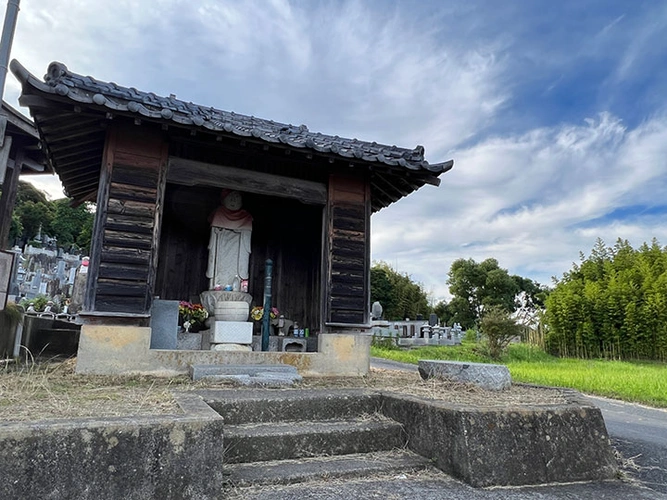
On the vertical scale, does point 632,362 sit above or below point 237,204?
below

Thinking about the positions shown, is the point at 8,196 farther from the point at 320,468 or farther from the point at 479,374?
the point at 479,374

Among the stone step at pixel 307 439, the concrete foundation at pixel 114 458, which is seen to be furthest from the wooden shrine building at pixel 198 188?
the concrete foundation at pixel 114 458

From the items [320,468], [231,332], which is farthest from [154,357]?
[320,468]

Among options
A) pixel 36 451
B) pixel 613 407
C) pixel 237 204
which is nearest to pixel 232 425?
pixel 36 451

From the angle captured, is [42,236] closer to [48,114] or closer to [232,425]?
[48,114]

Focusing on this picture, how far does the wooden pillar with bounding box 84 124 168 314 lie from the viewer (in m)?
A: 5.03

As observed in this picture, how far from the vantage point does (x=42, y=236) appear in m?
28.1

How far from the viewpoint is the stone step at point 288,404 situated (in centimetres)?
336

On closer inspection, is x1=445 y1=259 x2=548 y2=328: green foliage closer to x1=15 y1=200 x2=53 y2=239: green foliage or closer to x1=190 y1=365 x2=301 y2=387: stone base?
x1=190 y1=365 x2=301 y2=387: stone base

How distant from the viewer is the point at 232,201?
23.9 ft

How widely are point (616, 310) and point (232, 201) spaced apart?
54.1 ft

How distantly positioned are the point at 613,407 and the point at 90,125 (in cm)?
865

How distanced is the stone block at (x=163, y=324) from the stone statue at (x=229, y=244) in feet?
4.94

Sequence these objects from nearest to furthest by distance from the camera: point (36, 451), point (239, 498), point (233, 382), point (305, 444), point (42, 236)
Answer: point (36, 451) → point (239, 498) → point (305, 444) → point (233, 382) → point (42, 236)
